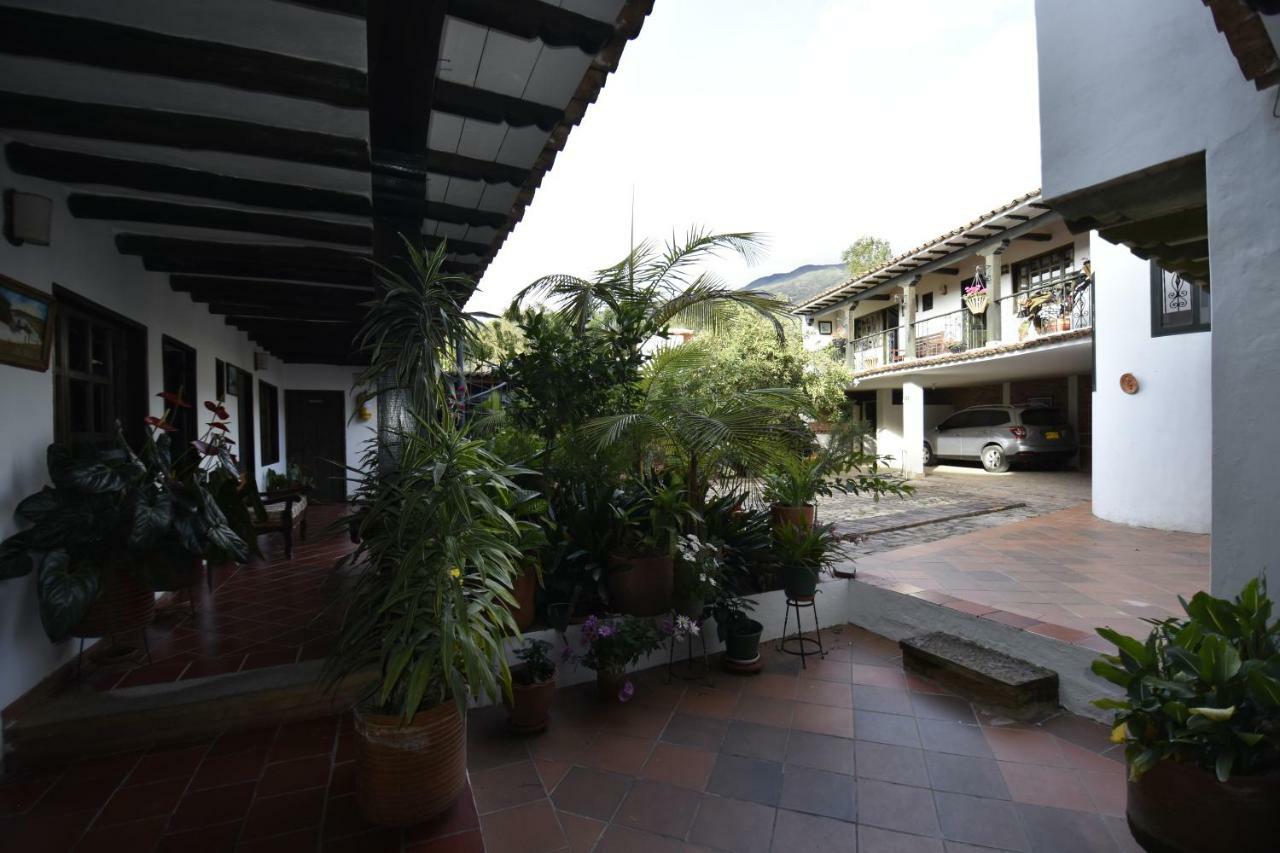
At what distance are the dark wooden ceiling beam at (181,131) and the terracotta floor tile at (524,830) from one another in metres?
2.50

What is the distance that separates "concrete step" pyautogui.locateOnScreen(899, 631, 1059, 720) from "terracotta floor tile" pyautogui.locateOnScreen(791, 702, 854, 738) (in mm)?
656

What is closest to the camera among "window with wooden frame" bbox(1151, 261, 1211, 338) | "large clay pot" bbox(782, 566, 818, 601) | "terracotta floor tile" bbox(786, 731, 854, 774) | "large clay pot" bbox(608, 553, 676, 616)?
"terracotta floor tile" bbox(786, 731, 854, 774)

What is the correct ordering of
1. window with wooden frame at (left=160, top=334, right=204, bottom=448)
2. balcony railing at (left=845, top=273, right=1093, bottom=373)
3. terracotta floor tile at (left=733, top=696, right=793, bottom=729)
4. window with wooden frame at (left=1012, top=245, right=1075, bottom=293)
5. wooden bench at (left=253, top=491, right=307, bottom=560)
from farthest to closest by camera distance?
window with wooden frame at (left=1012, top=245, right=1075, bottom=293) < balcony railing at (left=845, top=273, right=1093, bottom=373) < wooden bench at (left=253, top=491, right=307, bottom=560) < window with wooden frame at (left=160, top=334, right=204, bottom=448) < terracotta floor tile at (left=733, top=696, right=793, bottom=729)

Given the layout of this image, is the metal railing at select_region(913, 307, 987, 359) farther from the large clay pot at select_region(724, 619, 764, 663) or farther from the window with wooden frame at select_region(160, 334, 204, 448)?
the window with wooden frame at select_region(160, 334, 204, 448)

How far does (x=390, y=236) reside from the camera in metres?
2.66

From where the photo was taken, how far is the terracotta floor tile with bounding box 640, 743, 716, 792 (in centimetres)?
224

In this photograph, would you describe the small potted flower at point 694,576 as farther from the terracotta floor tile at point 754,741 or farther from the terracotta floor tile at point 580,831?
the terracotta floor tile at point 580,831

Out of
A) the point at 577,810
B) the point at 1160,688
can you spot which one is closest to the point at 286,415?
the point at 577,810

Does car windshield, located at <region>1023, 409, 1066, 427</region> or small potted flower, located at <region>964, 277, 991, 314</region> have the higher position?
small potted flower, located at <region>964, 277, 991, 314</region>

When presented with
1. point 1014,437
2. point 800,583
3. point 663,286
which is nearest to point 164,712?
point 800,583

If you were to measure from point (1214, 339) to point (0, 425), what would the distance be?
15.9 feet

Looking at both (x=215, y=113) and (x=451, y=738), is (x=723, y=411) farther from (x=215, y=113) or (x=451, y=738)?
(x=215, y=113)

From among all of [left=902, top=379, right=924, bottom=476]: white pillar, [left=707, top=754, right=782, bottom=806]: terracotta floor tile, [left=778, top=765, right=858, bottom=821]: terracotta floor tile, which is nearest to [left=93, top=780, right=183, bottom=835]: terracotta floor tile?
[left=707, top=754, right=782, bottom=806]: terracotta floor tile

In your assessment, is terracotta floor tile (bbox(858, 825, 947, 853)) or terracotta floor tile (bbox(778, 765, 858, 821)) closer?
terracotta floor tile (bbox(858, 825, 947, 853))
